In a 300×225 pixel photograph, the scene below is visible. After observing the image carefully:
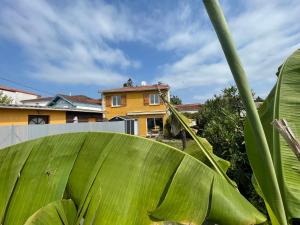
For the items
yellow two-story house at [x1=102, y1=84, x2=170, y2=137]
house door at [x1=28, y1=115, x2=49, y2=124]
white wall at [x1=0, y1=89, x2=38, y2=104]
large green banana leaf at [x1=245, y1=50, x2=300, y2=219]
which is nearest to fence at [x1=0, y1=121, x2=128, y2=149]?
house door at [x1=28, y1=115, x2=49, y2=124]

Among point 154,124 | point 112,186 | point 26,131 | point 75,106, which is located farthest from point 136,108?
point 112,186

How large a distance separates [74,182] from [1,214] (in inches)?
15.3

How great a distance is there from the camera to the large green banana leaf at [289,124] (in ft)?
5.68

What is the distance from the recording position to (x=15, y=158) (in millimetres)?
1637

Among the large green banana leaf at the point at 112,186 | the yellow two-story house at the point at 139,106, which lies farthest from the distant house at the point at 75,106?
the large green banana leaf at the point at 112,186

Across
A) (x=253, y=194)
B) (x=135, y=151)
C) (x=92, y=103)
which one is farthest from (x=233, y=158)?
(x=92, y=103)

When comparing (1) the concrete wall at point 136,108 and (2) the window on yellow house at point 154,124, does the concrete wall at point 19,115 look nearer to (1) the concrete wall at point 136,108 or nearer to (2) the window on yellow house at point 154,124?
(1) the concrete wall at point 136,108

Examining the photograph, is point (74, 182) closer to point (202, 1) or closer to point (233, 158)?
point (202, 1)

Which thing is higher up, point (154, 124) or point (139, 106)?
point (139, 106)

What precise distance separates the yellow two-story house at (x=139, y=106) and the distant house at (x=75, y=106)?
1785mm

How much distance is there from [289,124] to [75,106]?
110 ft

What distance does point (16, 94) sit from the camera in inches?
1773

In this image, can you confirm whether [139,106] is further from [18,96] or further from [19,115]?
[18,96]

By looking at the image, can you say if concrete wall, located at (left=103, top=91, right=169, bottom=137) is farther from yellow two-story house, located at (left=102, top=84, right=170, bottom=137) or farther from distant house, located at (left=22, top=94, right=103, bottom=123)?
distant house, located at (left=22, top=94, right=103, bottom=123)
